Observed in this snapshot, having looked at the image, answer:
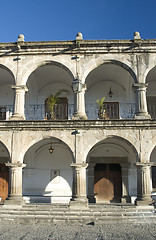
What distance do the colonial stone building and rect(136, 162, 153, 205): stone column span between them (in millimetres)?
38

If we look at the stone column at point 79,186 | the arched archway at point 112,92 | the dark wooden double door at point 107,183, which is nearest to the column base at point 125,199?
the dark wooden double door at point 107,183

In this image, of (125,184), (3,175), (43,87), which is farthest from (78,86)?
(3,175)

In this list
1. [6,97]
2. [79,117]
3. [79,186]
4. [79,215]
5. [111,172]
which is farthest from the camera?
[6,97]

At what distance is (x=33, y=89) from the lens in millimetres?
13430

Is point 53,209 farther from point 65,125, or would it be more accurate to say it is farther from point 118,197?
point 118,197

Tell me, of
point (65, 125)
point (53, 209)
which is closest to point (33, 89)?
point (65, 125)

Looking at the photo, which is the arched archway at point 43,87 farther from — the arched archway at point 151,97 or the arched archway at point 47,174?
the arched archway at point 151,97

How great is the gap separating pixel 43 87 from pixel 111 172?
583cm

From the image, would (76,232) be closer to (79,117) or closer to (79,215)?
(79,215)

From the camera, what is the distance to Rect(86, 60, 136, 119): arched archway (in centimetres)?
1274

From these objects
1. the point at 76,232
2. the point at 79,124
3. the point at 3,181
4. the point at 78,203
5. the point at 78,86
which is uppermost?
the point at 78,86

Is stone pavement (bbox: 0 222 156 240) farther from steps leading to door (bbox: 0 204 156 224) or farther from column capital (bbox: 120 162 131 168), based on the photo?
column capital (bbox: 120 162 131 168)

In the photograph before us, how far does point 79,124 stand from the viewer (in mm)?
10273

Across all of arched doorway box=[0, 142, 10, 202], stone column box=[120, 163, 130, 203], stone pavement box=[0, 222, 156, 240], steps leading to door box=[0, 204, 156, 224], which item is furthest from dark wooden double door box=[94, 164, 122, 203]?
arched doorway box=[0, 142, 10, 202]
